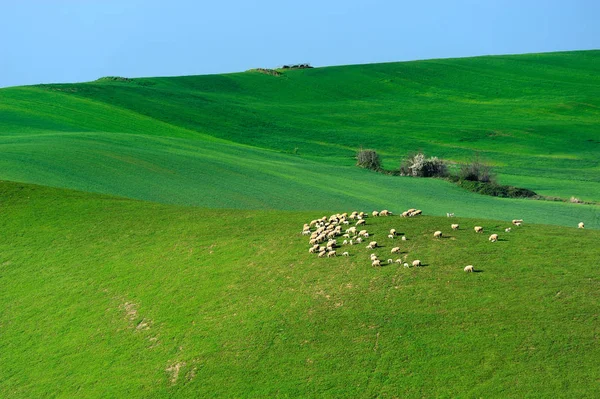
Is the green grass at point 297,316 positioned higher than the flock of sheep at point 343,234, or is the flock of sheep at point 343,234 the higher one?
the flock of sheep at point 343,234

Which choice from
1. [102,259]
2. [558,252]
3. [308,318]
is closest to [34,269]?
[102,259]

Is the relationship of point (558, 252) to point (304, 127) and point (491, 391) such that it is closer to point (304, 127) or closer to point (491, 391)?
point (491, 391)

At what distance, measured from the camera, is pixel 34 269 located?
21141mm

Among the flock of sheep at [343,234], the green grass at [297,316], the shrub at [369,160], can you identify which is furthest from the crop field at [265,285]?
the shrub at [369,160]

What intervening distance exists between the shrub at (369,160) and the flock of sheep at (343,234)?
25994mm

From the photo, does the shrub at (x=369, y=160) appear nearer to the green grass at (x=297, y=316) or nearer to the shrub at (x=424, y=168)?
the shrub at (x=424, y=168)

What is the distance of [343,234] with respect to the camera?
63.2ft

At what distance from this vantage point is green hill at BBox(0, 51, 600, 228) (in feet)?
108

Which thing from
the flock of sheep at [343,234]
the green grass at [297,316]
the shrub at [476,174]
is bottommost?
the shrub at [476,174]

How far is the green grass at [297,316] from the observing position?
12781 millimetres

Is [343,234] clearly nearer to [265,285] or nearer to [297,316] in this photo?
[265,285]

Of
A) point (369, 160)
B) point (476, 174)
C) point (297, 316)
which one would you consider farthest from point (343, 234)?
point (369, 160)

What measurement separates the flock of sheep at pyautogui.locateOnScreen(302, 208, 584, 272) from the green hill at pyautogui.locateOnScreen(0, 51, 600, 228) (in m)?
9.22

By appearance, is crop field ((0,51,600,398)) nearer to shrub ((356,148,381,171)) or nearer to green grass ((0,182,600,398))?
green grass ((0,182,600,398))
